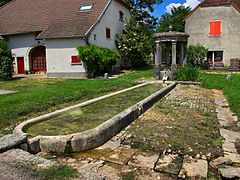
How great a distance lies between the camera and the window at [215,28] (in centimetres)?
2250

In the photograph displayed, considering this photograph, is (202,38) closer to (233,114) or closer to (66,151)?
(233,114)

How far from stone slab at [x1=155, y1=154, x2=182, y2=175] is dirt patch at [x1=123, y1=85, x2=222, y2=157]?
1.01 feet

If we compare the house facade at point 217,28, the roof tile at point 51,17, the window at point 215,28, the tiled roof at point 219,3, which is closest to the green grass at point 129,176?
the roof tile at point 51,17

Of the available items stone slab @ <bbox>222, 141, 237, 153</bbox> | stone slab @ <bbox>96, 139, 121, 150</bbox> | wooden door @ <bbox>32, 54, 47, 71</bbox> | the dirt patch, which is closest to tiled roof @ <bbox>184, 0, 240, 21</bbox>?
wooden door @ <bbox>32, 54, 47, 71</bbox>

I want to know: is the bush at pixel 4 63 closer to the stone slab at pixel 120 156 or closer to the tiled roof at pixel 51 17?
the tiled roof at pixel 51 17

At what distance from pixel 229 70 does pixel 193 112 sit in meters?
17.8

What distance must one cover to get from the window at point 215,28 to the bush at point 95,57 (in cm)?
1144

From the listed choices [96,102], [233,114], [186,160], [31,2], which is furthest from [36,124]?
[31,2]

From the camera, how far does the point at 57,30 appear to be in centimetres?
1766

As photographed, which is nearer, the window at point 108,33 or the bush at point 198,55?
the window at point 108,33

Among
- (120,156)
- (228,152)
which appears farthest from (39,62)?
(228,152)

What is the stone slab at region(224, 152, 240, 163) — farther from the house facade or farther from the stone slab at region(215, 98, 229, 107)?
the house facade

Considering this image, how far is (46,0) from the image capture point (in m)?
23.3

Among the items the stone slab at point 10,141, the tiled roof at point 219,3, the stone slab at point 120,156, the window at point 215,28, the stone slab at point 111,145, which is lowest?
the stone slab at point 120,156
